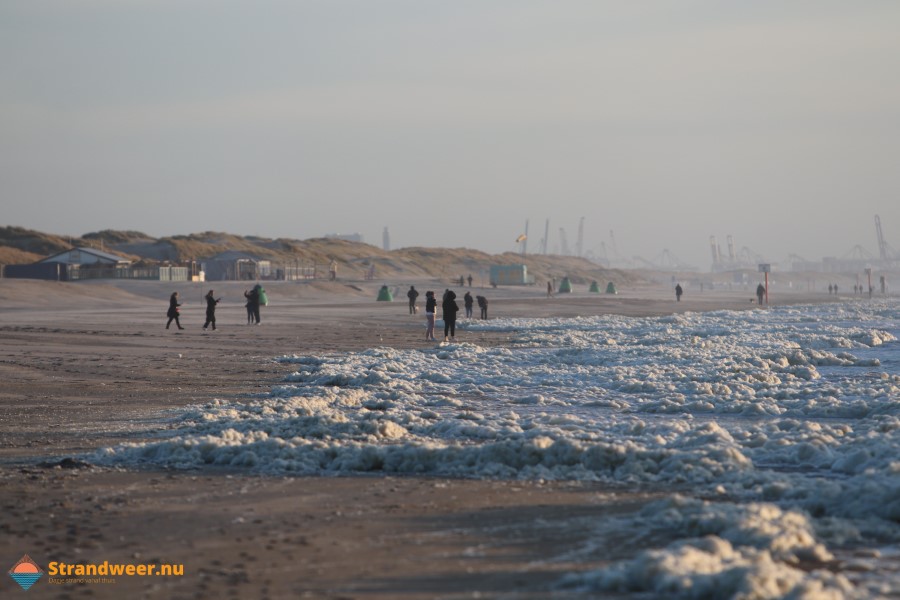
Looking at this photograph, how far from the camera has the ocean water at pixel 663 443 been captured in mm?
6211

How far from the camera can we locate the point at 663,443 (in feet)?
35.1

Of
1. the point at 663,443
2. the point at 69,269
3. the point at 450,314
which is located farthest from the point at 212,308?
the point at 69,269

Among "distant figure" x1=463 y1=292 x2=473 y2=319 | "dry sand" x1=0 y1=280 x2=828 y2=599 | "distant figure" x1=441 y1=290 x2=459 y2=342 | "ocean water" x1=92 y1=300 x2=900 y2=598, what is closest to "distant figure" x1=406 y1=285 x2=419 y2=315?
"distant figure" x1=463 y1=292 x2=473 y2=319

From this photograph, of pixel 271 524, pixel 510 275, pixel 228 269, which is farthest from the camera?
pixel 510 275

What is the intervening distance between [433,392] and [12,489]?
337 inches

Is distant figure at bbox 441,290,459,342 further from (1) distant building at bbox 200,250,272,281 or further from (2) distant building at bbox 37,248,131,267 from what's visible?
(1) distant building at bbox 200,250,272,281

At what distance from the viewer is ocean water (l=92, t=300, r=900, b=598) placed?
6211mm

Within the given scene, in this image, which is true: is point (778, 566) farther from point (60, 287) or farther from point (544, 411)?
point (60, 287)

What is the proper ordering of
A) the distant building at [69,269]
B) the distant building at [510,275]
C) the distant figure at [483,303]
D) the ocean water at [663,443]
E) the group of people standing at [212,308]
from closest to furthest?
the ocean water at [663,443] → the group of people standing at [212,308] → the distant figure at [483,303] → the distant building at [69,269] → the distant building at [510,275]

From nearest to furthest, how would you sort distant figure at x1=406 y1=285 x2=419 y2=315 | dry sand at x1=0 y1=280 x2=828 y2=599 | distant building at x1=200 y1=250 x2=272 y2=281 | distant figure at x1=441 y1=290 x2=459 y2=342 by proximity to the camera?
dry sand at x1=0 y1=280 x2=828 y2=599 < distant figure at x1=441 y1=290 x2=459 y2=342 < distant figure at x1=406 y1=285 x2=419 y2=315 < distant building at x1=200 y1=250 x2=272 y2=281

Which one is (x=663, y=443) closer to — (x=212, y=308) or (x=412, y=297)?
(x=212, y=308)

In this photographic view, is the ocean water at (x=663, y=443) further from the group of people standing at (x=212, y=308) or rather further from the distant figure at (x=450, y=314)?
the group of people standing at (x=212, y=308)

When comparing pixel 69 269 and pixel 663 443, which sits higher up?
pixel 69 269

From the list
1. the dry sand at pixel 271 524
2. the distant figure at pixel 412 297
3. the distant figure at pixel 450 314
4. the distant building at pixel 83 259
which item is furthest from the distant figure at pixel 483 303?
the distant building at pixel 83 259
